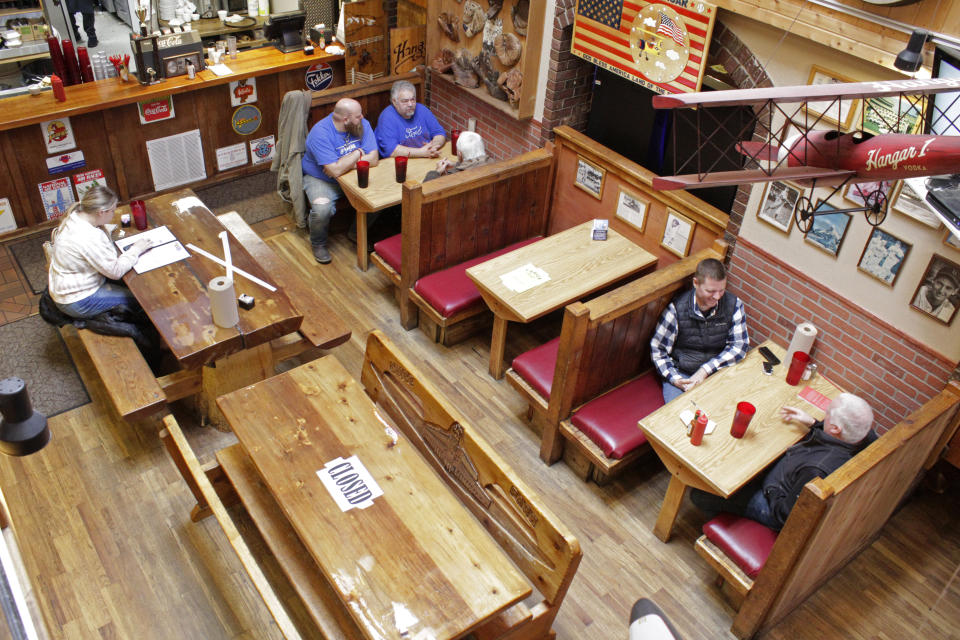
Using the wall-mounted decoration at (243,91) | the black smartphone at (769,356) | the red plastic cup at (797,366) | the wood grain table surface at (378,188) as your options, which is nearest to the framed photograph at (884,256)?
the red plastic cup at (797,366)

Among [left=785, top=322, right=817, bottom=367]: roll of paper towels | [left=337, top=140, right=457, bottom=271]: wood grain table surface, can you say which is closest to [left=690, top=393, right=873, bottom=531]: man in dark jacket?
[left=785, top=322, right=817, bottom=367]: roll of paper towels

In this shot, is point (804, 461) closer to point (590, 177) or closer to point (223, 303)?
point (590, 177)

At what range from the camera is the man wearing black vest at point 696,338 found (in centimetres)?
418

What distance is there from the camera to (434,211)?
4816 millimetres

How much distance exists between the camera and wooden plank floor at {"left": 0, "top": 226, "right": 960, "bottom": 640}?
11.5 feet

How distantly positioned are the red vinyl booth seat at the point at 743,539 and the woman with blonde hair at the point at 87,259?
343 centimetres

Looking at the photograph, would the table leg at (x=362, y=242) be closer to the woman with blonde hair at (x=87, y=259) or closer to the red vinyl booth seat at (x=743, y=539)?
the woman with blonde hair at (x=87, y=259)

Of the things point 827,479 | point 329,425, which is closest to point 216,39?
point 329,425

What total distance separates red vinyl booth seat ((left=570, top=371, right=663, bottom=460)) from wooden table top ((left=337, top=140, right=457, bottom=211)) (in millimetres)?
2035

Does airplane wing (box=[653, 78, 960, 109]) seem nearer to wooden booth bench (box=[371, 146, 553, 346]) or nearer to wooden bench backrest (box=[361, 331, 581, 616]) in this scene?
wooden bench backrest (box=[361, 331, 581, 616])

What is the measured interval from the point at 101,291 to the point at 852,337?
163 inches

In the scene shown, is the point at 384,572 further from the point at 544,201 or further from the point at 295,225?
the point at 295,225

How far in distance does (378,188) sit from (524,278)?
4.75 feet

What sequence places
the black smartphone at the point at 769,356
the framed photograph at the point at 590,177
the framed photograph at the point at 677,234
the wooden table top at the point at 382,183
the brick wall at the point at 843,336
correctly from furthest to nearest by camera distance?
the wooden table top at the point at 382,183, the framed photograph at the point at 590,177, the framed photograph at the point at 677,234, the black smartphone at the point at 769,356, the brick wall at the point at 843,336
